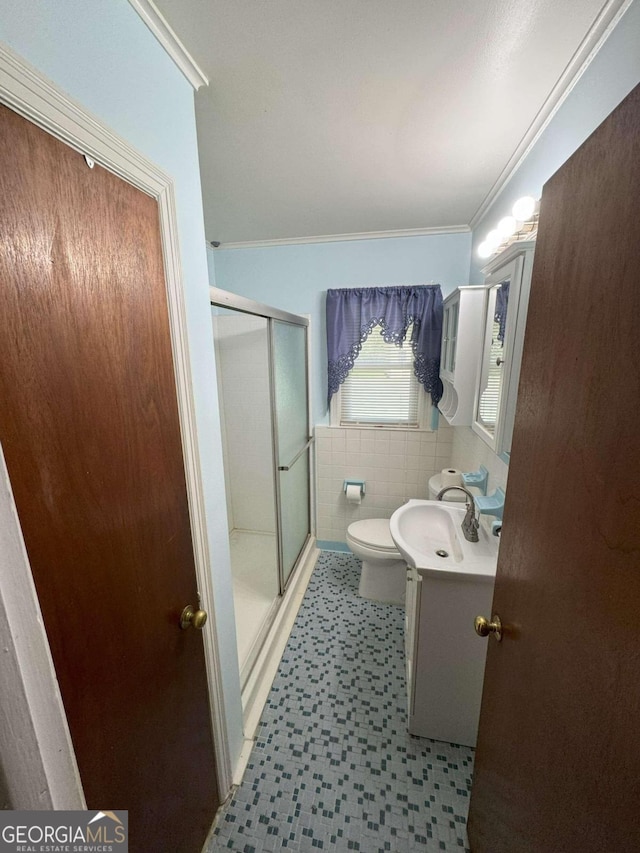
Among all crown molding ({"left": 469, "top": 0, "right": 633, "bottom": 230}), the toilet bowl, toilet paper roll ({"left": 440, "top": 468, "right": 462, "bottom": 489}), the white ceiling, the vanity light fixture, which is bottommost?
the toilet bowl

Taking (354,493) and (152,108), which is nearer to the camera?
(152,108)

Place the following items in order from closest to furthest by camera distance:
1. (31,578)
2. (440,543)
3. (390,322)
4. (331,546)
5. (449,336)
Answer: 1. (31,578)
2. (440,543)
3. (449,336)
4. (390,322)
5. (331,546)

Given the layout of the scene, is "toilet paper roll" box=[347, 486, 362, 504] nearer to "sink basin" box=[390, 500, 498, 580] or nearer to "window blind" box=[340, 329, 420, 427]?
"window blind" box=[340, 329, 420, 427]

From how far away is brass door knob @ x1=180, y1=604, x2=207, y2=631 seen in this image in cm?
87

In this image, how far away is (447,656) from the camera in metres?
1.26

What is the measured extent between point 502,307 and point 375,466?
1.50 m

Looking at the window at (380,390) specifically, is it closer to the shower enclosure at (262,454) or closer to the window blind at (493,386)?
the shower enclosure at (262,454)

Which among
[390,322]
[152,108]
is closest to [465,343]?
[390,322]

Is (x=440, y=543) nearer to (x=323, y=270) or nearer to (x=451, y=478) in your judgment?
(x=451, y=478)

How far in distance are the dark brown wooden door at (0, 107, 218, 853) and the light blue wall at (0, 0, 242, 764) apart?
12cm

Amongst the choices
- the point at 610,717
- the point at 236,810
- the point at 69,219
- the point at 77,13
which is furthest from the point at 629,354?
the point at 236,810

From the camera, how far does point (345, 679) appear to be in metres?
1.60

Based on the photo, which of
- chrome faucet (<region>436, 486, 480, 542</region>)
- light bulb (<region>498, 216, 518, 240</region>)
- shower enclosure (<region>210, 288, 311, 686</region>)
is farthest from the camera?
shower enclosure (<region>210, 288, 311, 686</region>)

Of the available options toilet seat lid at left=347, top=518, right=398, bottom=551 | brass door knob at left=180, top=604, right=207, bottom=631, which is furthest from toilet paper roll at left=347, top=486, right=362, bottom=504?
brass door knob at left=180, top=604, right=207, bottom=631
